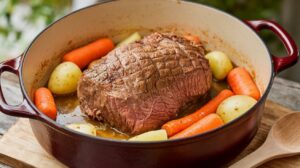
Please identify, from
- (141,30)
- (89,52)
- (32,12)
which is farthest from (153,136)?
(32,12)

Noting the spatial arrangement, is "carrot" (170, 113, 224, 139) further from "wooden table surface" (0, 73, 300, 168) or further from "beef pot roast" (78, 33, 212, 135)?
"wooden table surface" (0, 73, 300, 168)

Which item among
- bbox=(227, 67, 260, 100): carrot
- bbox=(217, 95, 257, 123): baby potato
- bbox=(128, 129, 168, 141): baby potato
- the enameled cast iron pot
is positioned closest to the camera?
the enameled cast iron pot

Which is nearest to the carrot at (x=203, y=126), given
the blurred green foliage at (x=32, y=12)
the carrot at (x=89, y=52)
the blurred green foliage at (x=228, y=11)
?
the carrot at (x=89, y=52)

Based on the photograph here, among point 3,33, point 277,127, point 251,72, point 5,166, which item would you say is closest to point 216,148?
point 277,127

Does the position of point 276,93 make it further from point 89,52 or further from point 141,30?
point 89,52

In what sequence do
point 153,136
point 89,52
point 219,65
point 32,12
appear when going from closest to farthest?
point 153,136 → point 219,65 → point 89,52 → point 32,12

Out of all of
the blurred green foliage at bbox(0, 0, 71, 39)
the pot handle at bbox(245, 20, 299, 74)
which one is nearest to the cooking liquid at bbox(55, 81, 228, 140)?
the pot handle at bbox(245, 20, 299, 74)
